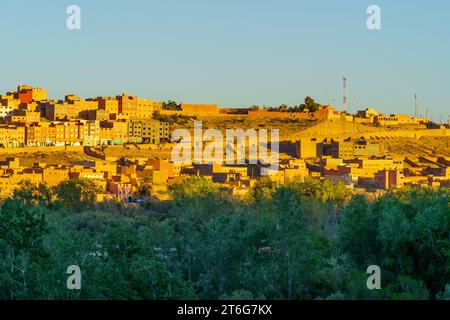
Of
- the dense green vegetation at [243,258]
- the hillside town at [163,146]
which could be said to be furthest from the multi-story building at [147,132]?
the dense green vegetation at [243,258]

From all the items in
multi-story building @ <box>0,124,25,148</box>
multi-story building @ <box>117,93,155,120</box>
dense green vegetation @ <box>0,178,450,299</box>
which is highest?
multi-story building @ <box>117,93,155,120</box>

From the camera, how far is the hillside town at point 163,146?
33.3 metres

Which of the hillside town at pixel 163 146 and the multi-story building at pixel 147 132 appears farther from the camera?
the multi-story building at pixel 147 132

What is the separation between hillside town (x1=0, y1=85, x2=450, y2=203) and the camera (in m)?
33.3

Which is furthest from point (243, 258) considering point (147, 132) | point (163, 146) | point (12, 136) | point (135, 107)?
point (135, 107)

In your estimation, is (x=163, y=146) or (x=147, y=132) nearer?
(x=163, y=146)

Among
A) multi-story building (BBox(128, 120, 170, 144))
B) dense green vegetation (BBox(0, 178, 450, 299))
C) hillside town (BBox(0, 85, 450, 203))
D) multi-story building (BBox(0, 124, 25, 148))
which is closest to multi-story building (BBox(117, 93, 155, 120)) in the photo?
hillside town (BBox(0, 85, 450, 203))

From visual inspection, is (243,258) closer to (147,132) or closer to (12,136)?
(12,136)

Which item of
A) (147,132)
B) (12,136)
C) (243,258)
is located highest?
(147,132)

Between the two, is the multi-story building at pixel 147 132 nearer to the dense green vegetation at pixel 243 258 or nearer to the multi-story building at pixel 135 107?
the multi-story building at pixel 135 107

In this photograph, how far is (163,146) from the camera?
46938 millimetres

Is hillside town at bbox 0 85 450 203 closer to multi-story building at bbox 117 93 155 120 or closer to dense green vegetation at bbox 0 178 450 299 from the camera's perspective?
multi-story building at bbox 117 93 155 120
